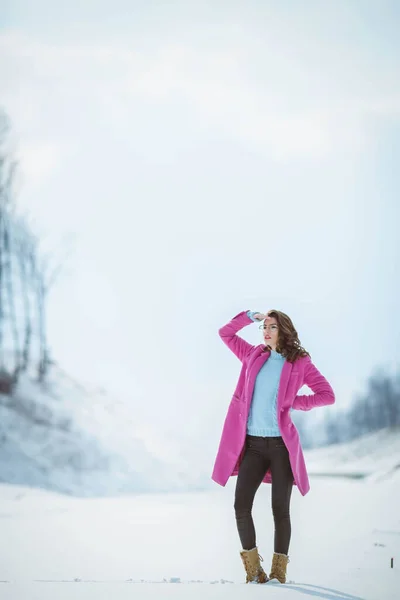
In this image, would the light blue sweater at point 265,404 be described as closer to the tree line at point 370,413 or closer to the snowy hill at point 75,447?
the snowy hill at point 75,447

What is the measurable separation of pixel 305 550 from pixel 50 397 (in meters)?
6.00

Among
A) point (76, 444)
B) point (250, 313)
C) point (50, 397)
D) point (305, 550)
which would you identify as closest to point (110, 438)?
point (76, 444)

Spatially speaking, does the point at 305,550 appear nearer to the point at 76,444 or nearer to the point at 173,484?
the point at 173,484

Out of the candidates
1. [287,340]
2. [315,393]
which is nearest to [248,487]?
[315,393]

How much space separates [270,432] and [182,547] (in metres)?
1.82

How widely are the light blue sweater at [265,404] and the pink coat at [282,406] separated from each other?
24mm

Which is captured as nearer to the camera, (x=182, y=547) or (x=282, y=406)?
(x=282, y=406)

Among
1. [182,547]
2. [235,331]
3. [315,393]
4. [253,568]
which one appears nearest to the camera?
[253,568]

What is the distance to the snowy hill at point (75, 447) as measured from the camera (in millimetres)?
8273

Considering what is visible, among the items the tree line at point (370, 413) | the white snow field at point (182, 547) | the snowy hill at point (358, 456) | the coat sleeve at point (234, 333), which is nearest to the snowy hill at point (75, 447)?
the white snow field at point (182, 547)

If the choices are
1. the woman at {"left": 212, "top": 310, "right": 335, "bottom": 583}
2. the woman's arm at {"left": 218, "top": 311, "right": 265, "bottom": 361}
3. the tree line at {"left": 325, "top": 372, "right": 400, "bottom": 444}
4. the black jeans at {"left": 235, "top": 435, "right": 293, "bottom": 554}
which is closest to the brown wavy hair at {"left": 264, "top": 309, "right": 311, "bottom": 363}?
the woman at {"left": 212, "top": 310, "right": 335, "bottom": 583}

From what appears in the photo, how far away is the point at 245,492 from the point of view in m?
2.65

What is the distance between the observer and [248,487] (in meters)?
2.66

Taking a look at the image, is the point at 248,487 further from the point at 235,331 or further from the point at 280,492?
the point at 235,331
